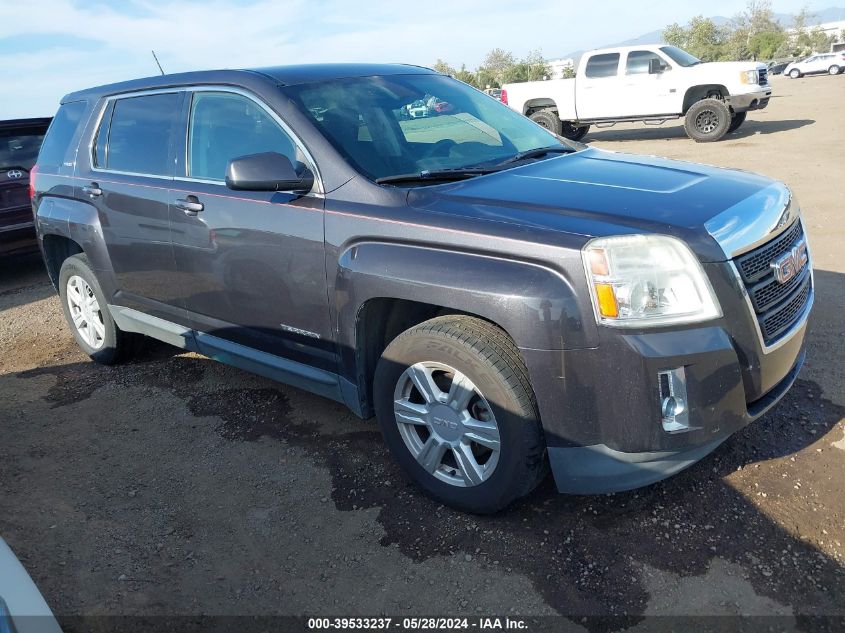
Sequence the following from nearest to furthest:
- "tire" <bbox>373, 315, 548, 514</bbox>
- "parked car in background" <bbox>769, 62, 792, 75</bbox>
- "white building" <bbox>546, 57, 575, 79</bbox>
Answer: "tire" <bbox>373, 315, 548, 514</bbox>
"white building" <bbox>546, 57, 575, 79</bbox>
"parked car in background" <bbox>769, 62, 792, 75</bbox>

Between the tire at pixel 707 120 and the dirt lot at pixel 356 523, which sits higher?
the tire at pixel 707 120

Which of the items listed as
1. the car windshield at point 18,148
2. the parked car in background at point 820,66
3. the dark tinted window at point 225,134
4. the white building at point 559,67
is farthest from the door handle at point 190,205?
the parked car in background at point 820,66

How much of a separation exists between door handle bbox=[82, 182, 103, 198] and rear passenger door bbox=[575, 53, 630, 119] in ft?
42.8

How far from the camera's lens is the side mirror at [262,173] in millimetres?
3082

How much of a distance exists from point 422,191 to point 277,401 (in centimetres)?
193

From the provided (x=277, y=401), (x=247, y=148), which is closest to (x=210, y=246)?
(x=247, y=148)

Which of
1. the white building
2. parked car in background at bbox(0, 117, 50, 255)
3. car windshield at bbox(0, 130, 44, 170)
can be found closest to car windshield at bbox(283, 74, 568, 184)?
parked car in background at bbox(0, 117, 50, 255)

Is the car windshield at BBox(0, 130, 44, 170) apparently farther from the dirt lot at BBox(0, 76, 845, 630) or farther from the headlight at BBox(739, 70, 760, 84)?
the headlight at BBox(739, 70, 760, 84)

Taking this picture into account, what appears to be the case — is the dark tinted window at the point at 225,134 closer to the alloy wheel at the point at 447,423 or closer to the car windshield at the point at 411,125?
the car windshield at the point at 411,125

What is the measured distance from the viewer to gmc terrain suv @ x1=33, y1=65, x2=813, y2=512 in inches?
97.5

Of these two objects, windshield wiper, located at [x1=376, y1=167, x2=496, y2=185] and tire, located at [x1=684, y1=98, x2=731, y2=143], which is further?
tire, located at [x1=684, y1=98, x2=731, y2=143]

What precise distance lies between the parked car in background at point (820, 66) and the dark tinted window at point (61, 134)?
5277cm

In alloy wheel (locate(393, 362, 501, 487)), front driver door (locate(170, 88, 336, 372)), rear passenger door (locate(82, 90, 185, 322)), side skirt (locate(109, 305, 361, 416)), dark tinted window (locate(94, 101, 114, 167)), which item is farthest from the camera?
dark tinted window (locate(94, 101, 114, 167))

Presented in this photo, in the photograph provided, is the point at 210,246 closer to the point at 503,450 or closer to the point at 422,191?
the point at 422,191
